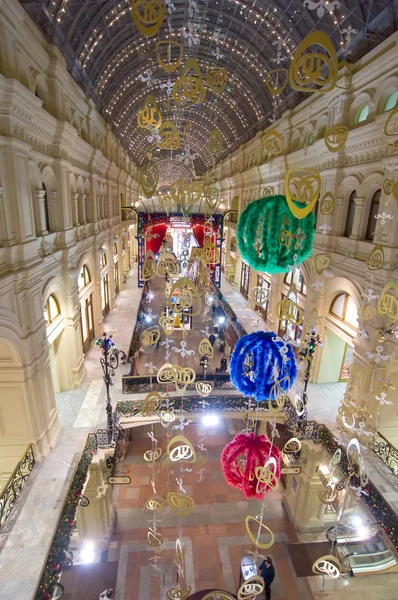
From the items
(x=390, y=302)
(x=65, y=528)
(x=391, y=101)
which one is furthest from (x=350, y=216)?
(x=65, y=528)

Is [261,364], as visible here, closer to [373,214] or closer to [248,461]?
[248,461]

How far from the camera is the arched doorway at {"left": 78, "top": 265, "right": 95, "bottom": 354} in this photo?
13.6m

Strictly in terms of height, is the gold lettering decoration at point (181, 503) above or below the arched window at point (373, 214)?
below

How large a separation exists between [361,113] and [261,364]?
26.7 feet

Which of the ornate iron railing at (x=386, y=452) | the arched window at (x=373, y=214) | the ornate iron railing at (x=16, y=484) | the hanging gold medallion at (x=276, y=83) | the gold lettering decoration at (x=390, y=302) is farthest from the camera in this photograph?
the arched window at (x=373, y=214)

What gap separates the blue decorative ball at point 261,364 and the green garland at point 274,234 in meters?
1.22

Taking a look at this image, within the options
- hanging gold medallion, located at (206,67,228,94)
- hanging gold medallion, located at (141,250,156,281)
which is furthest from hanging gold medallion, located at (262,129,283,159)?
hanging gold medallion, located at (141,250,156,281)

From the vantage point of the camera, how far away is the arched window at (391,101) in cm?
813

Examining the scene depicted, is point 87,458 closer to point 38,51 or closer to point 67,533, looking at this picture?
point 67,533

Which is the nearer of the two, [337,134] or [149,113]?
[337,134]

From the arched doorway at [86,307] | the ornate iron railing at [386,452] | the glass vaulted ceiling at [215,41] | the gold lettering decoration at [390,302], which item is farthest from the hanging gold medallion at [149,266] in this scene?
the ornate iron railing at [386,452]

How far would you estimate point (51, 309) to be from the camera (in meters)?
10.4

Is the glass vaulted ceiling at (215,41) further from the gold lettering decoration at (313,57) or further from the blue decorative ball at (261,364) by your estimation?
the blue decorative ball at (261,364)

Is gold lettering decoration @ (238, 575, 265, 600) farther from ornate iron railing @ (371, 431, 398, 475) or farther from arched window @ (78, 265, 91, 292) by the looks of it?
arched window @ (78, 265, 91, 292)
